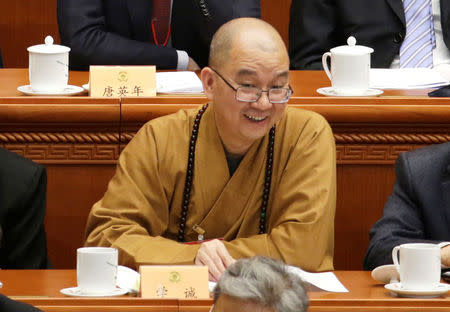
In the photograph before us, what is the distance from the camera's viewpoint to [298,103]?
3160mm

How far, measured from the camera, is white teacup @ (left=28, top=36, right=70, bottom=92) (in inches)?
122

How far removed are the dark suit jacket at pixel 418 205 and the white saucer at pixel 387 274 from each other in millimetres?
330

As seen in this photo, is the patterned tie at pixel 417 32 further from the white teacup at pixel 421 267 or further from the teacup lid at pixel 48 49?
the white teacup at pixel 421 267

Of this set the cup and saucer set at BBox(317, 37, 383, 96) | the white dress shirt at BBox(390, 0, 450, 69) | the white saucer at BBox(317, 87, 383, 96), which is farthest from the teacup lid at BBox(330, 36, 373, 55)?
the white dress shirt at BBox(390, 0, 450, 69)

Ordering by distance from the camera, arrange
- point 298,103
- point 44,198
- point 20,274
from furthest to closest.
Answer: point 298,103 → point 44,198 → point 20,274

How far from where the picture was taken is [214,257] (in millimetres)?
2588

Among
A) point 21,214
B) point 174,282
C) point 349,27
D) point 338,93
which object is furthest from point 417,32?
point 174,282

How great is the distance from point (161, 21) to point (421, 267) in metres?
1.90

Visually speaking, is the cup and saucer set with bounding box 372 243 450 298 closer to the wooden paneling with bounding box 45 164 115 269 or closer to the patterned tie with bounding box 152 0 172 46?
the wooden paneling with bounding box 45 164 115 269

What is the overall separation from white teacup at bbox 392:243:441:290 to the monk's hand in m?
0.41

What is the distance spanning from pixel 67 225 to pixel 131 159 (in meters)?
0.45

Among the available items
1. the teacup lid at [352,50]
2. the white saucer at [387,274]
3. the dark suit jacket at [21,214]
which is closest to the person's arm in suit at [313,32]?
the teacup lid at [352,50]

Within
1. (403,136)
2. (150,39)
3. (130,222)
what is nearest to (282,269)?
(130,222)

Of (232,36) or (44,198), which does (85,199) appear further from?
(232,36)
